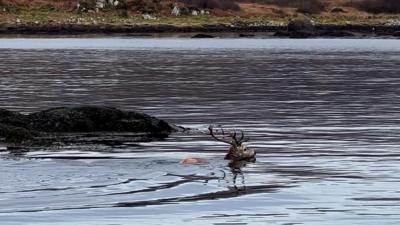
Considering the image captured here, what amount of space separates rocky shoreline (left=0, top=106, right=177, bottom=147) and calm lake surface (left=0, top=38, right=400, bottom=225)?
3.73 ft

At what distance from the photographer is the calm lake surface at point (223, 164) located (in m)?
22.8

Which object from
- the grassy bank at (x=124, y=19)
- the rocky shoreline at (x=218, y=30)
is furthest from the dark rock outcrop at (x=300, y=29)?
the grassy bank at (x=124, y=19)

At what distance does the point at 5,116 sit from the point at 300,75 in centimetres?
3903

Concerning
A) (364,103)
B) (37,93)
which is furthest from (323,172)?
(37,93)

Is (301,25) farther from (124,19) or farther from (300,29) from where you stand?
(124,19)

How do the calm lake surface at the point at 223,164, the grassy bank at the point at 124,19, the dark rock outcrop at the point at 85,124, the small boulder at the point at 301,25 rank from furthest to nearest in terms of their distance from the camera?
1. the grassy bank at the point at 124,19
2. the small boulder at the point at 301,25
3. the dark rock outcrop at the point at 85,124
4. the calm lake surface at the point at 223,164

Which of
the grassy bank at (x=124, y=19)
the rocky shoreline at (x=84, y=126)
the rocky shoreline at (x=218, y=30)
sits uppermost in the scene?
the rocky shoreline at (x=84, y=126)

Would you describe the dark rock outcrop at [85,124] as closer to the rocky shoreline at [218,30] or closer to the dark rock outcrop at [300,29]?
the rocky shoreline at [218,30]

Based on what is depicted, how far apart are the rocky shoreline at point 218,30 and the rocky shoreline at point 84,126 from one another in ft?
468

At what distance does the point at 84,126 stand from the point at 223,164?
28.1ft

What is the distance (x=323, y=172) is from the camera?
28047 millimetres

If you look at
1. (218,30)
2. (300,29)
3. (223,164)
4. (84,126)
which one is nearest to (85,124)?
(84,126)

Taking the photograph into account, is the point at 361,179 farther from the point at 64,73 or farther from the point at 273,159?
the point at 64,73

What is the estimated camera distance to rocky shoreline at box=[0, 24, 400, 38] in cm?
18125
